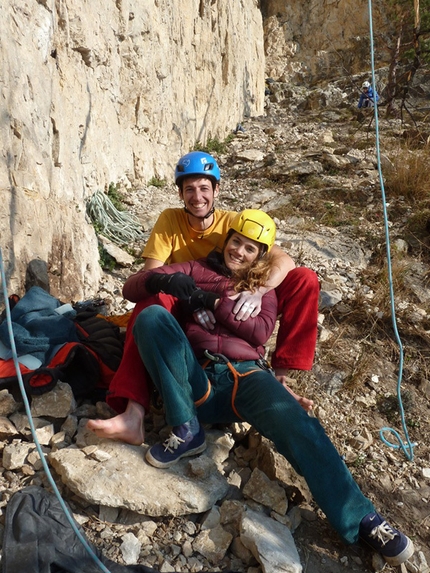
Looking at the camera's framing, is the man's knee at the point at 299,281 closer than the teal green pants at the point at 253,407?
No

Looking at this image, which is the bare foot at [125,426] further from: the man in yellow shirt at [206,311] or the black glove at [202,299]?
the black glove at [202,299]

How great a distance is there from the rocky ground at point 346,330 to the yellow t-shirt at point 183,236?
3.31 feet

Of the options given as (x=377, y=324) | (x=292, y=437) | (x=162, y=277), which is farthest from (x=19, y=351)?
(x=377, y=324)

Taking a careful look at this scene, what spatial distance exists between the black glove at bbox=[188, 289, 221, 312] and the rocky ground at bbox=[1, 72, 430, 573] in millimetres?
736

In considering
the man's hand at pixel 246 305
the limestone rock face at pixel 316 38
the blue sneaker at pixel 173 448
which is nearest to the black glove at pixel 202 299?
the man's hand at pixel 246 305

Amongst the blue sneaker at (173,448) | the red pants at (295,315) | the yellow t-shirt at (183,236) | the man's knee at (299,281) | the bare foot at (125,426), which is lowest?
the blue sneaker at (173,448)

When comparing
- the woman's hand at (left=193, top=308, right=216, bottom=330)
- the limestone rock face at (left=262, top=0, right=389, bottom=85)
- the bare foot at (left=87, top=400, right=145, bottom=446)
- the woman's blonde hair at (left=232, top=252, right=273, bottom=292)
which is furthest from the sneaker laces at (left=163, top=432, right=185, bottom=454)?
the limestone rock face at (left=262, top=0, right=389, bottom=85)

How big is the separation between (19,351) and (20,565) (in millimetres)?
1161

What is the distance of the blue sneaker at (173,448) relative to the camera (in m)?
2.10

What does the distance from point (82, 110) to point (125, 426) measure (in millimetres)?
3517

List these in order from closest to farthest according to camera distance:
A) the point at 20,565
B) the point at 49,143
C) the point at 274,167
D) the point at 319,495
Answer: the point at 20,565
the point at 319,495
the point at 49,143
the point at 274,167

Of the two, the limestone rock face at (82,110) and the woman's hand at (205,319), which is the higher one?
the limestone rock face at (82,110)

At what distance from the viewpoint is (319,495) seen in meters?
1.88

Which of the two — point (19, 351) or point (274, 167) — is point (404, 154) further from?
point (19, 351)
